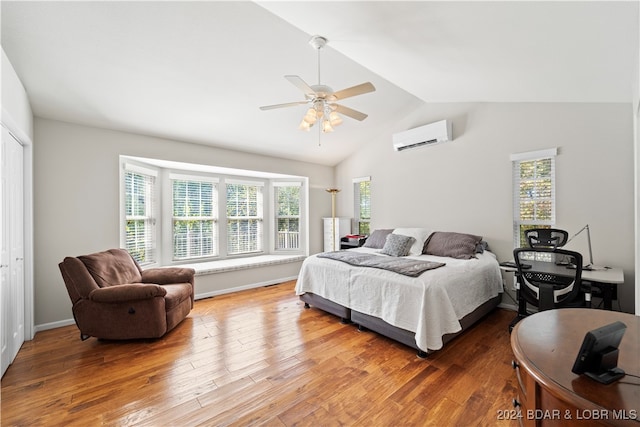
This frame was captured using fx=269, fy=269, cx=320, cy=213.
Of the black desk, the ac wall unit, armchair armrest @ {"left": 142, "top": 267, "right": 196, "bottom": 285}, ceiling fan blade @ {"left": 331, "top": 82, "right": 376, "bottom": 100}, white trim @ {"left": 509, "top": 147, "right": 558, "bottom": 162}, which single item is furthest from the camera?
the ac wall unit

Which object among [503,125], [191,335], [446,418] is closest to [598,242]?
[503,125]

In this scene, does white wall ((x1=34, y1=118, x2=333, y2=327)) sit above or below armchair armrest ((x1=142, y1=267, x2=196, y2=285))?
above

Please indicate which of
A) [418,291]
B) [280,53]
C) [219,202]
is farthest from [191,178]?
[418,291]

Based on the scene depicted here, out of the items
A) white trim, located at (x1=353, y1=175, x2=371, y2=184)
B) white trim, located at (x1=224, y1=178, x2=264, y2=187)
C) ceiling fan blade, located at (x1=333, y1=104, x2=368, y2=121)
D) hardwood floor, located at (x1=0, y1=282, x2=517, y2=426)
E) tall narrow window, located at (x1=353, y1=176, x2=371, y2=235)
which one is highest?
ceiling fan blade, located at (x1=333, y1=104, x2=368, y2=121)

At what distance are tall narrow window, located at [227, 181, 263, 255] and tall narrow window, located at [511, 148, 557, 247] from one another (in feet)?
14.0

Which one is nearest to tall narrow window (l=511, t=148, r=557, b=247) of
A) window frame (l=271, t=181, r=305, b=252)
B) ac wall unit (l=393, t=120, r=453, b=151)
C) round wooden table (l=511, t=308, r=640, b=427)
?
ac wall unit (l=393, t=120, r=453, b=151)

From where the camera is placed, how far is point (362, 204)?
5.54 meters

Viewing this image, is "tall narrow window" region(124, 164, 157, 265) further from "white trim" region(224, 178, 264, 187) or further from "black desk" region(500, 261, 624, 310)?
"black desk" region(500, 261, 624, 310)

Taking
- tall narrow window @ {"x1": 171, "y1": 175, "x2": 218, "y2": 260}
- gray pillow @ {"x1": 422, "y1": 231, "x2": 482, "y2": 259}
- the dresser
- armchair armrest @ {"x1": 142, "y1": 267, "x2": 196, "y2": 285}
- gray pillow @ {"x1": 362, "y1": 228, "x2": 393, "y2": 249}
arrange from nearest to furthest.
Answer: armchair armrest @ {"x1": 142, "y1": 267, "x2": 196, "y2": 285} < gray pillow @ {"x1": 422, "y1": 231, "x2": 482, "y2": 259} < gray pillow @ {"x1": 362, "y1": 228, "x2": 393, "y2": 249} < tall narrow window @ {"x1": 171, "y1": 175, "x2": 218, "y2": 260} < the dresser

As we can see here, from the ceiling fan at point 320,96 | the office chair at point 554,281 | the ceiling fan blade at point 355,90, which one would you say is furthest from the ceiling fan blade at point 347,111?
the office chair at point 554,281

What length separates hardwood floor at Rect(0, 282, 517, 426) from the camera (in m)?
1.75

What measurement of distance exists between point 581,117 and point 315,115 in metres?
3.06

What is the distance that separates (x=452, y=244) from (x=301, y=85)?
9.35ft

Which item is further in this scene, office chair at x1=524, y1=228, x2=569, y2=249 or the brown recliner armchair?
the brown recliner armchair
